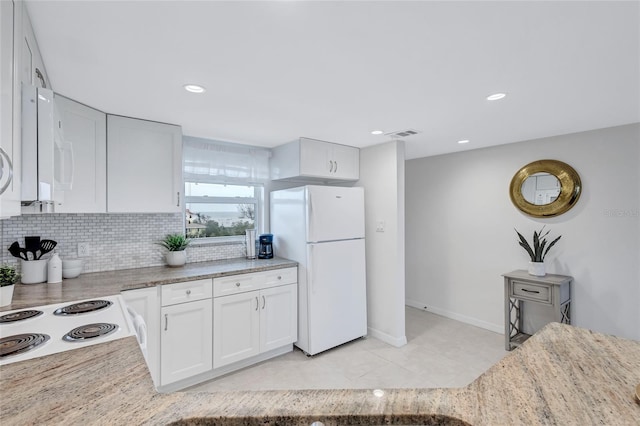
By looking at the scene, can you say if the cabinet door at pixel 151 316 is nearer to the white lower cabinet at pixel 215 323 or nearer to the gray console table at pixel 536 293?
the white lower cabinet at pixel 215 323

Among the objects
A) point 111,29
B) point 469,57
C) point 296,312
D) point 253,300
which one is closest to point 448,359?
point 296,312

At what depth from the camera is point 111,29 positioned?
134 cm

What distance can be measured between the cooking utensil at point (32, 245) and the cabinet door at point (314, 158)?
7.08ft

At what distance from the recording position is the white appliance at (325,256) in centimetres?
311

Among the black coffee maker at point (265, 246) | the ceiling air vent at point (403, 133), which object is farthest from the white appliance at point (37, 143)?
the ceiling air vent at point (403, 133)

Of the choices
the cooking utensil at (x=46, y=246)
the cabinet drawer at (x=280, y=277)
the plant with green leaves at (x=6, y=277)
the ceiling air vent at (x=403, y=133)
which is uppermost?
the ceiling air vent at (x=403, y=133)

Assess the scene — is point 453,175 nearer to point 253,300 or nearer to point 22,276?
point 253,300

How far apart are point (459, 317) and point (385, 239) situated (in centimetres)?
166

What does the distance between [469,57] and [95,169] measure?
2586 mm

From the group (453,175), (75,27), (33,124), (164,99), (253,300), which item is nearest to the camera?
(33,124)

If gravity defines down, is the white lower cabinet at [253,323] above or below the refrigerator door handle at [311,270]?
below

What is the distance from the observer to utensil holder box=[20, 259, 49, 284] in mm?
2188

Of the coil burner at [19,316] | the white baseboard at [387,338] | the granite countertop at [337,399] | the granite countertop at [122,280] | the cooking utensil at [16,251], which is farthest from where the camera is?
the white baseboard at [387,338]

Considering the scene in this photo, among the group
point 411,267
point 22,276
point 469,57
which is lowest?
point 411,267
